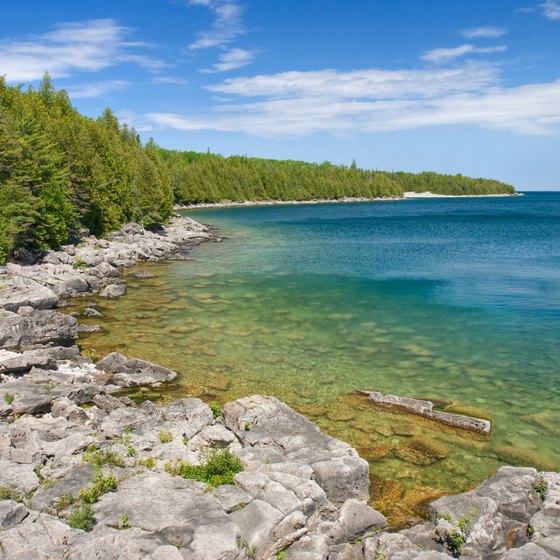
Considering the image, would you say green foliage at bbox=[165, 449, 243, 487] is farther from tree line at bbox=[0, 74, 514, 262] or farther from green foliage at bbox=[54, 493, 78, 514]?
tree line at bbox=[0, 74, 514, 262]

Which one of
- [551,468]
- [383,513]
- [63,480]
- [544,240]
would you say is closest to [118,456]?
[63,480]

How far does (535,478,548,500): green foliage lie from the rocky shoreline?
37mm

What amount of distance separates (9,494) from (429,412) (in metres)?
16.3

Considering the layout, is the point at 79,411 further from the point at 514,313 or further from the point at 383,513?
the point at 514,313

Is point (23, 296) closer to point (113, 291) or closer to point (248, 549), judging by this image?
point (113, 291)

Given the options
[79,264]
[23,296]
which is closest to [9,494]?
[23,296]

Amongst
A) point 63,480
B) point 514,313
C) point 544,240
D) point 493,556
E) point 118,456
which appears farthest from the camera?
point 544,240

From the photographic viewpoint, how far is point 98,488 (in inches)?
532

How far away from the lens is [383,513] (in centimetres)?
1580

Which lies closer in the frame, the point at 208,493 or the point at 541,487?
the point at 208,493

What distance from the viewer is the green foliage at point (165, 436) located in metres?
17.1

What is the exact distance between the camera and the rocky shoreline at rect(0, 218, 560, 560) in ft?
39.4

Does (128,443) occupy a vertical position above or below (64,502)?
below

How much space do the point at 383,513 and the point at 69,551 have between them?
30.0 ft
